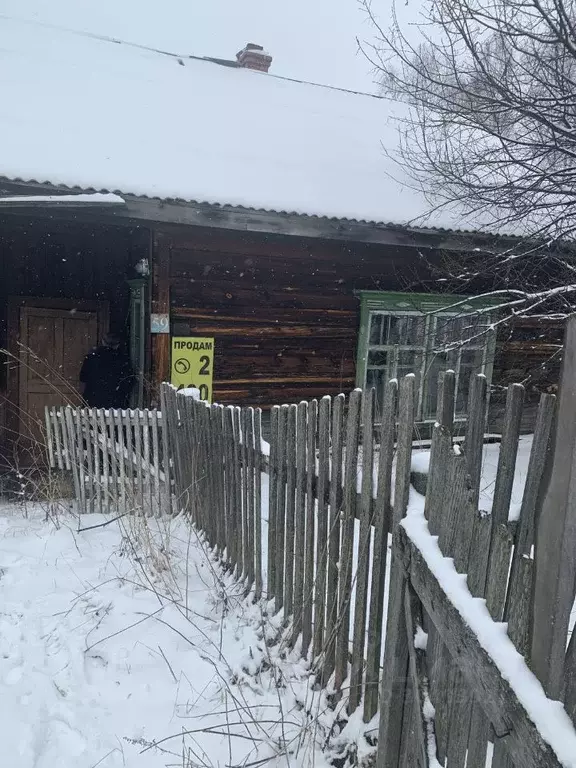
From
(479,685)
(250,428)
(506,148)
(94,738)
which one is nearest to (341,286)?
(506,148)

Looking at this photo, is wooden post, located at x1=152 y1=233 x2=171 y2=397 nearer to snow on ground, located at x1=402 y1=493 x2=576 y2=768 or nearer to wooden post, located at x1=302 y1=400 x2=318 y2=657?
wooden post, located at x1=302 y1=400 x2=318 y2=657

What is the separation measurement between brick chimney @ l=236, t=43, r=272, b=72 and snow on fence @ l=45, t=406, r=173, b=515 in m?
9.90

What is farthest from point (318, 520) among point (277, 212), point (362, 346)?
point (362, 346)

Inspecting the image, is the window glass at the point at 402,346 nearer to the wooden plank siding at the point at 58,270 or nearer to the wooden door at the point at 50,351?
the wooden plank siding at the point at 58,270

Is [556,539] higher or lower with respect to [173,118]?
lower

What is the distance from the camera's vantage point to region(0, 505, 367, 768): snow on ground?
2.29 m

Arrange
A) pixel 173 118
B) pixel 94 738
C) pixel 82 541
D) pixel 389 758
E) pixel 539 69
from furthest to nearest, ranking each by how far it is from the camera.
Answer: pixel 173 118 → pixel 539 69 → pixel 82 541 → pixel 94 738 → pixel 389 758

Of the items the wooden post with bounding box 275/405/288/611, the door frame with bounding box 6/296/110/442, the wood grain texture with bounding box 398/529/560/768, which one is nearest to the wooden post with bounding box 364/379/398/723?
the wood grain texture with bounding box 398/529/560/768

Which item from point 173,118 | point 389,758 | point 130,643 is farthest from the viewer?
point 173,118

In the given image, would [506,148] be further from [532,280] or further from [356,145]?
[356,145]

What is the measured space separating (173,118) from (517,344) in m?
6.41

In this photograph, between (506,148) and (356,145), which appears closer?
(506,148)

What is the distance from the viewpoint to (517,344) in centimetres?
886

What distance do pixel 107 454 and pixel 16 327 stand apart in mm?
2780
